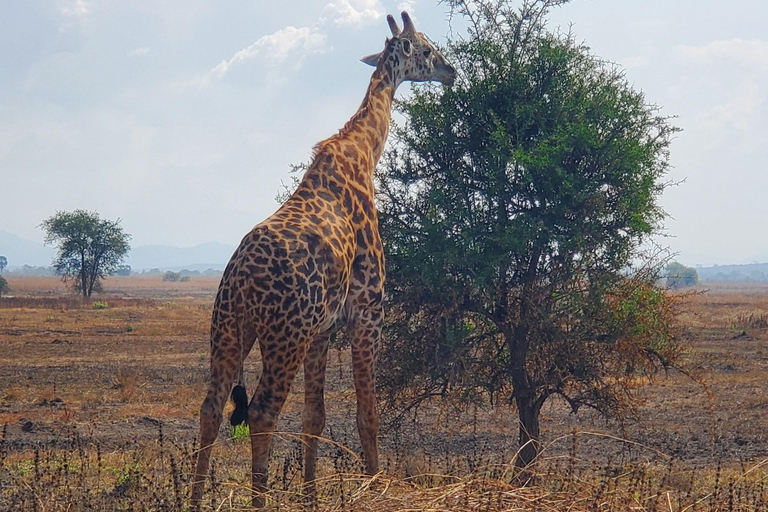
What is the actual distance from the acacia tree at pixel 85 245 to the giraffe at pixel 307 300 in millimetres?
59499

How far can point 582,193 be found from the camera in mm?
9227

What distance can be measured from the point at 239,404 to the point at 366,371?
1.32 metres

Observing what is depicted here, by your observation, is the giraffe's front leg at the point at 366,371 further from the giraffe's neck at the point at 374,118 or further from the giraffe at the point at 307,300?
the giraffe's neck at the point at 374,118

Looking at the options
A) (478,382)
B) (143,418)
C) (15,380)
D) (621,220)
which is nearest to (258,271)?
(478,382)

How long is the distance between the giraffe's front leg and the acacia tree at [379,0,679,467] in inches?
94.5

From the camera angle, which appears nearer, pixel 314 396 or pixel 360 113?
pixel 314 396

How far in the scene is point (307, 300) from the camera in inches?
233

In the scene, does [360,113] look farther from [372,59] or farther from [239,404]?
[239,404]

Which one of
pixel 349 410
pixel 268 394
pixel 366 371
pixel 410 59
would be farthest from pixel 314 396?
pixel 349 410

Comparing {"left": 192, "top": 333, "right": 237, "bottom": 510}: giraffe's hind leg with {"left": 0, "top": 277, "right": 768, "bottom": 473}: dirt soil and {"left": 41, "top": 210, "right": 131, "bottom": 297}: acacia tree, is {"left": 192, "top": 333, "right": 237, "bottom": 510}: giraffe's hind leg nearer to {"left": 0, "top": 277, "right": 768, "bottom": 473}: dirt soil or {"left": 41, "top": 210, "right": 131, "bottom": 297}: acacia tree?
{"left": 0, "top": 277, "right": 768, "bottom": 473}: dirt soil

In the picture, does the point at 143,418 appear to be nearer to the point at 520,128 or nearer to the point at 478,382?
the point at 478,382

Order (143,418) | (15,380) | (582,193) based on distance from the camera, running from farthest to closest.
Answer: (15,380), (143,418), (582,193)

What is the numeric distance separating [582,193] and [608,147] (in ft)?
2.08

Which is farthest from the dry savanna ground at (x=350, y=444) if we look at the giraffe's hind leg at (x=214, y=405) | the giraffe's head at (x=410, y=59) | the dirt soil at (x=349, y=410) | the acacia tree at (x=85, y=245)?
the acacia tree at (x=85, y=245)
